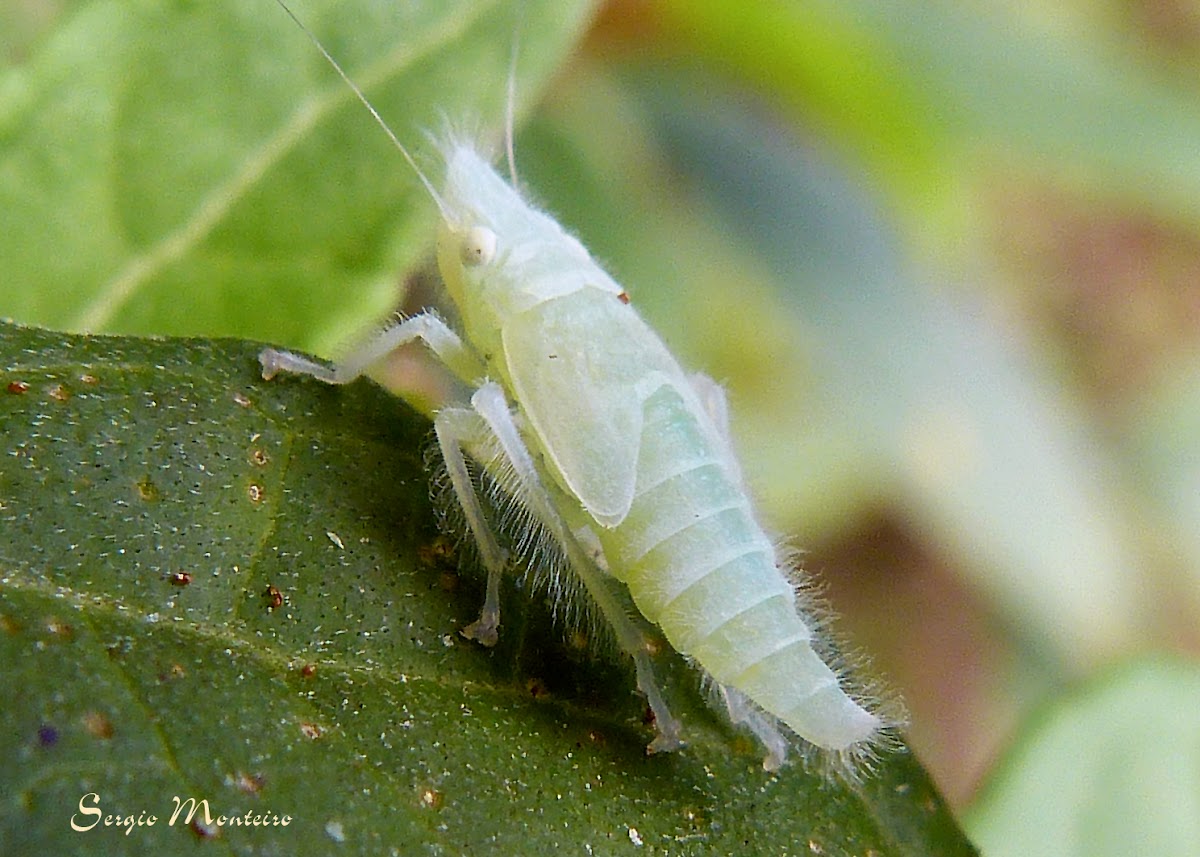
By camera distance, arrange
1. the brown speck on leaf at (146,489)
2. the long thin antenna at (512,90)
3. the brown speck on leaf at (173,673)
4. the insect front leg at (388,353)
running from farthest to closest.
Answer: the long thin antenna at (512,90) → the insect front leg at (388,353) → the brown speck on leaf at (146,489) → the brown speck on leaf at (173,673)

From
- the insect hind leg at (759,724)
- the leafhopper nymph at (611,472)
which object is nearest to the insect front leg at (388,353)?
the leafhopper nymph at (611,472)

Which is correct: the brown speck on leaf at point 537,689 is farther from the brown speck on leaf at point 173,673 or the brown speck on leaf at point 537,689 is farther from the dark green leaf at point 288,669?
the brown speck on leaf at point 173,673

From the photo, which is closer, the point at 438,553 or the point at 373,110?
the point at 438,553

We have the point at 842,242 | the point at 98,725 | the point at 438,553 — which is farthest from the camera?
the point at 842,242

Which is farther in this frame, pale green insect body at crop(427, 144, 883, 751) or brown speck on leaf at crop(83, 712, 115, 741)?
pale green insect body at crop(427, 144, 883, 751)

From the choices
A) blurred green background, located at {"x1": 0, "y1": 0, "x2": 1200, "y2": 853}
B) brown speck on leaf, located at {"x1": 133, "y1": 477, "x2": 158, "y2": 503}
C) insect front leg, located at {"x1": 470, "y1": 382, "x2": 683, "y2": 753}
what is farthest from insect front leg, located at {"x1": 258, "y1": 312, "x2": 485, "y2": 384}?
brown speck on leaf, located at {"x1": 133, "y1": 477, "x2": 158, "y2": 503}

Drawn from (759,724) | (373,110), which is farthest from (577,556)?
(373,110)

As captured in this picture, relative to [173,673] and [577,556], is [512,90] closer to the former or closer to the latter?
[577,556]

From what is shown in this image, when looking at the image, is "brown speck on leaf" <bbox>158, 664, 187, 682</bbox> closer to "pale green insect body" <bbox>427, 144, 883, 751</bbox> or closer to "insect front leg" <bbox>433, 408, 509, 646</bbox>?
"insect front leg" <bbox>433, 408, 509, 646</bbox>
